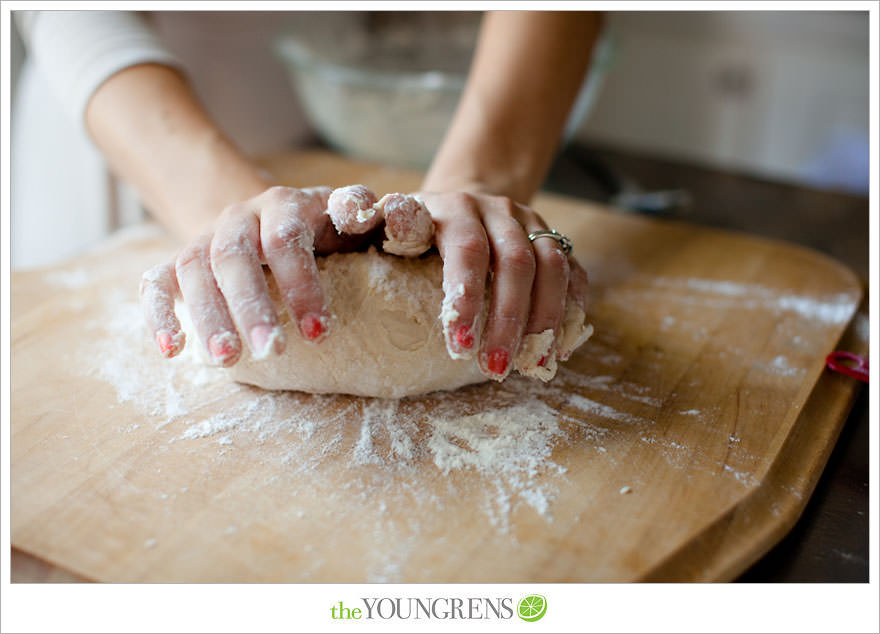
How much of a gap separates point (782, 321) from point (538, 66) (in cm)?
56

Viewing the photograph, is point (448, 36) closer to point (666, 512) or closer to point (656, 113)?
point (656, 113)

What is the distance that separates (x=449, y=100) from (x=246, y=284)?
847mm

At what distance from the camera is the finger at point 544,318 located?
894 mm

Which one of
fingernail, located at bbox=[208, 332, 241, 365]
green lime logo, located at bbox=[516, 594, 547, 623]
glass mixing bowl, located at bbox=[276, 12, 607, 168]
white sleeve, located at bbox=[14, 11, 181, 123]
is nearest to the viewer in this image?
green lime logo, located at bbox=[516, 594, 547, 623]

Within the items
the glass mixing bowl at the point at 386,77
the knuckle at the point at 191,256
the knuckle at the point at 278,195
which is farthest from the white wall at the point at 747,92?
the knuckle at the point at 191,256

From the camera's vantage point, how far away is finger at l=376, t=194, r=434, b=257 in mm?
881

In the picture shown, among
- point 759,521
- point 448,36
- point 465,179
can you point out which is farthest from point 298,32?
point 759,521

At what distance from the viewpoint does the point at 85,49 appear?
1.24 metres

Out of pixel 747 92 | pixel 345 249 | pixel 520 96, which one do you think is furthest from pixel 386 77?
pixel 747 92

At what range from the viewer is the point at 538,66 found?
1297 millimetres

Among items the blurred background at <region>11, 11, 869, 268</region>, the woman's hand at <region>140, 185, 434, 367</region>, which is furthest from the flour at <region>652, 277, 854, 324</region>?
the woman's hand at <region>140, 185, 434, 367</region>

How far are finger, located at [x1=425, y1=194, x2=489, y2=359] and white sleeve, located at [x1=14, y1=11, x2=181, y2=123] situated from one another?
0.64m

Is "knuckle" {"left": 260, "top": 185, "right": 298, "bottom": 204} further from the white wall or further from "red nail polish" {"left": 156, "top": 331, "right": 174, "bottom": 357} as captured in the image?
the white wall

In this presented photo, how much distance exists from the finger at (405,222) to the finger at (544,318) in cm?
14
